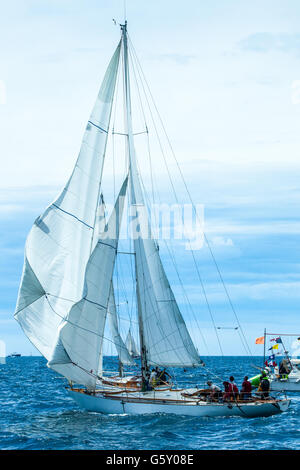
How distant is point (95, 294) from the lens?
101 ft

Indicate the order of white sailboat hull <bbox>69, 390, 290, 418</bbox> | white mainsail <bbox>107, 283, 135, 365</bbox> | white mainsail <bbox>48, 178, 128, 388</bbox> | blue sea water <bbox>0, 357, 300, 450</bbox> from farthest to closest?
white mainsail <bbox>107, 283, 135, 365</bbox> → white sailboat hull <bbox>69, 390, 290, 418</bbox> → white mainsail <bbox>48, 178, 128, 388</bbox> → blue sea water <bbox>0, 357, 300, 450</bbox>

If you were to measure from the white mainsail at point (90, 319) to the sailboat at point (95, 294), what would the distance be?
50 millimetres

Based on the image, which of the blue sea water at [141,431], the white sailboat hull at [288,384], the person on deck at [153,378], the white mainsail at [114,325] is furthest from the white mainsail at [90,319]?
the white sailboat hull at [288,384]

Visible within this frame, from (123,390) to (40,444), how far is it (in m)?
7.78

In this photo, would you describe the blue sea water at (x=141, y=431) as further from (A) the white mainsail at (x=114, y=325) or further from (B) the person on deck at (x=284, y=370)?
(B) the person on deck at (x=284, y=370)

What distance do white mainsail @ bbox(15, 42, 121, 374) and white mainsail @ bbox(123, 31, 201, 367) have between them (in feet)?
7.30

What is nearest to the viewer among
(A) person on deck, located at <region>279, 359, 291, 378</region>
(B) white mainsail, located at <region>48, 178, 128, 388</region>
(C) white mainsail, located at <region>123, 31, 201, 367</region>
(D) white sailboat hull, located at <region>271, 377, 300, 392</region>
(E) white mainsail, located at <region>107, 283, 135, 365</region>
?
(B) white mainsail, located at <region>48, 178, 128, 388</region>

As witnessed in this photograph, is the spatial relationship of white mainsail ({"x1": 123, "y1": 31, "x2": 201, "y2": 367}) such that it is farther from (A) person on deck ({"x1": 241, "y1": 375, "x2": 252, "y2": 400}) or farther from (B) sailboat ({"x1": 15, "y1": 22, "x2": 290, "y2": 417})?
(A) person on deck ({"x1": 241, "y1": 375, "x2": 252, "y2": 400})

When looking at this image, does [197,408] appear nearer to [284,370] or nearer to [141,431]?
[141,431]

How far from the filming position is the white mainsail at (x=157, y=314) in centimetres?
3209

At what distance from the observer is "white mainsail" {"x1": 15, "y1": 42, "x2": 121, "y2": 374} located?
30.0m

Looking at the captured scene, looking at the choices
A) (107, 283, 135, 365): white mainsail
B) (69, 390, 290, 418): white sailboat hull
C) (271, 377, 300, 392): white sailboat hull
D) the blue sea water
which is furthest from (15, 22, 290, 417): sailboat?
(271, 377, 300, 392): white sailboat hull

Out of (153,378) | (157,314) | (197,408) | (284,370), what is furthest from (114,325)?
(284,370)
